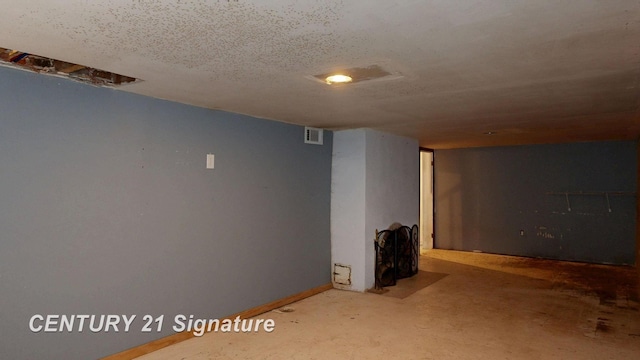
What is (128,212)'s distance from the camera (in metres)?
2.92

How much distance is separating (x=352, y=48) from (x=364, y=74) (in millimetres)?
486

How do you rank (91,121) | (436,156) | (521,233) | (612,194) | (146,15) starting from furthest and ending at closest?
1. (436,156)
2. (521,233)
3. (612,194)
4. (91,121)
5. (146,15)

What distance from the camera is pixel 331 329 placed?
139 inches

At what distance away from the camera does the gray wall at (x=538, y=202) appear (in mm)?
6227

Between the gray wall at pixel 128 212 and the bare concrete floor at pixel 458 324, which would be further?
the bare concrete floor at pixel 458 324

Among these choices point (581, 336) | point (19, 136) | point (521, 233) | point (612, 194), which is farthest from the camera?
point (521, 233)

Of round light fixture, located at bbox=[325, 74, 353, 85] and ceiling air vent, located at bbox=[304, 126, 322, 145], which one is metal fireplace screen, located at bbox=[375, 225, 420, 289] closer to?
ceiling air vent, located at bbox=[304, 126, 322, 145]

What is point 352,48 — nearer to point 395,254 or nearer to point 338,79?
point 338,79

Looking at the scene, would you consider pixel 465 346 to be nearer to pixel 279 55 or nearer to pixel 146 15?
pixel 279 55

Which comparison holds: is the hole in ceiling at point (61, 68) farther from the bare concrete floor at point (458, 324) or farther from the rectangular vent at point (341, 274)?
the rectangular vent at point (341, 274)

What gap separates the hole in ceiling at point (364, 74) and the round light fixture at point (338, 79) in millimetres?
19

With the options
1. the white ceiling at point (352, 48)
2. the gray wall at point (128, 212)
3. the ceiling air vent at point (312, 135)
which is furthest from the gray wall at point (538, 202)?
the gray wall at point (128, 212)

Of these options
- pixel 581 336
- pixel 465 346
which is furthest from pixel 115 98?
pixel 581 336

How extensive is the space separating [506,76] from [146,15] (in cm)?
206
